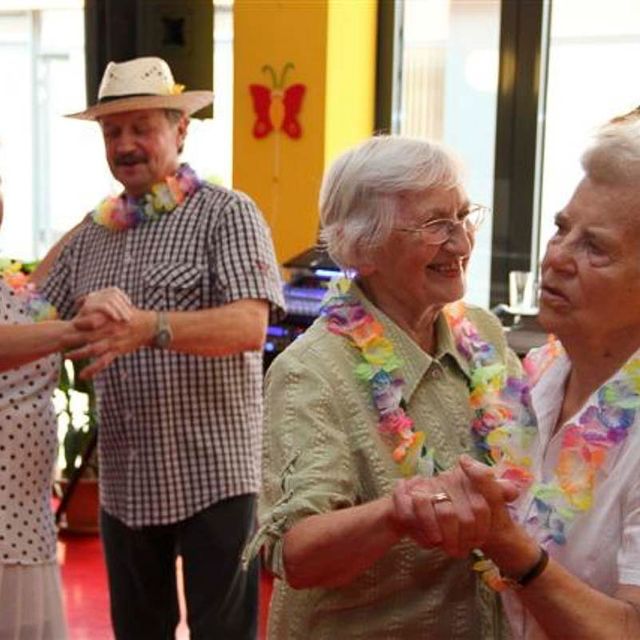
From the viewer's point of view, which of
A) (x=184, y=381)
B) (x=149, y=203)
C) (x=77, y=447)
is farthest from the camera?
(x=77, y=447)

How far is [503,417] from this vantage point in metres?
1.91

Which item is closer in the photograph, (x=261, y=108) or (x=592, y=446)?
(x=592, y=446)

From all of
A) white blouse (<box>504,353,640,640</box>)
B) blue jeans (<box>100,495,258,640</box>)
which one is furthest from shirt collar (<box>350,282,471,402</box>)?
blue jeans (<box>100,495,258,640</box>)

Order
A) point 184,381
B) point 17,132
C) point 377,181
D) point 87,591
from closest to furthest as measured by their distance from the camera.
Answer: point 377,181 < point 184,381 < point 87,591 < point 17,132

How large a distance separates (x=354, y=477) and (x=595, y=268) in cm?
47

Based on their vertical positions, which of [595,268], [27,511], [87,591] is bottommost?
[87,591]

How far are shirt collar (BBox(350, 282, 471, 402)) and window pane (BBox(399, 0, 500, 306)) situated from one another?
3570 mm

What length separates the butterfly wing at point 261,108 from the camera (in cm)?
554

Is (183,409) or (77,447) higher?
(183,409)

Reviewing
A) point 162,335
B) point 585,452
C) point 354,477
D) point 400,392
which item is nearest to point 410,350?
point 400,392

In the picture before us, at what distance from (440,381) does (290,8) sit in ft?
12.3

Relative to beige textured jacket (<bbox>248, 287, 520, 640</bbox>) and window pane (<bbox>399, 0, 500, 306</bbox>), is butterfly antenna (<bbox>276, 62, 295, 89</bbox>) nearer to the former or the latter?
window pane (<bbox>399, 0, 500, 306</bbox>)

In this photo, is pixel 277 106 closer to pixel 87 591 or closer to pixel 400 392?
pixel 87 591

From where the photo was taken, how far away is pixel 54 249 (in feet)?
10.9
